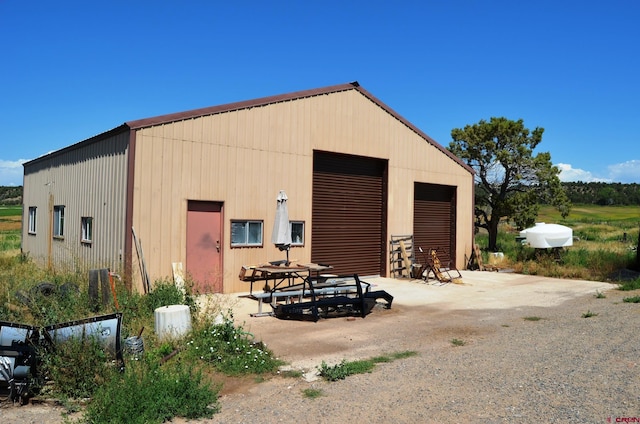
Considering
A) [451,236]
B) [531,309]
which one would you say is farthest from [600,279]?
[531,309]

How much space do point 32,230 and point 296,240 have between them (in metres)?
10.8

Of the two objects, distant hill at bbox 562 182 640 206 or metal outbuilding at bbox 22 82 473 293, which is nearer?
metal outbuilding at bbox 22 82 473 293

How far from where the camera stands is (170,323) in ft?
23.6

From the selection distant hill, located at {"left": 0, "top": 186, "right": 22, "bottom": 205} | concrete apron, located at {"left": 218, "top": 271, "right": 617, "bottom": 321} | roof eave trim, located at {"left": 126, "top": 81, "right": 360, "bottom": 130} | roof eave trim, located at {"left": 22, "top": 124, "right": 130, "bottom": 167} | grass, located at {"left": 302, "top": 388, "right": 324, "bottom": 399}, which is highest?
distant hill, located at {"left": 0, "top": 186, "right": 22, "bottom": 205}

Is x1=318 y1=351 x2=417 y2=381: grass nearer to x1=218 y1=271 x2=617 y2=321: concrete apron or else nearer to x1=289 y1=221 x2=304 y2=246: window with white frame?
x1=218 y1=271 x2=617 y2=321: concrete apron

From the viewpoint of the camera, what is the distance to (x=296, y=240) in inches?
552

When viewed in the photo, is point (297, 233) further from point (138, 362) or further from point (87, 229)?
point (138, 362)

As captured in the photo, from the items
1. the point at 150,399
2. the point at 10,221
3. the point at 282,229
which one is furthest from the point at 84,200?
the point at 10,221

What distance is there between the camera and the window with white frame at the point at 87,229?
1284 centimetres

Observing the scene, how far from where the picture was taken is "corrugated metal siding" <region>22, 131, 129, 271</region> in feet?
37.3

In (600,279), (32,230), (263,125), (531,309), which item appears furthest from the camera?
(32,230)

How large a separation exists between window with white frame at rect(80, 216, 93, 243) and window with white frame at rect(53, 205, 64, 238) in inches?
81.8

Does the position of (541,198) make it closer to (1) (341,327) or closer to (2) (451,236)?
(2) (451,236)

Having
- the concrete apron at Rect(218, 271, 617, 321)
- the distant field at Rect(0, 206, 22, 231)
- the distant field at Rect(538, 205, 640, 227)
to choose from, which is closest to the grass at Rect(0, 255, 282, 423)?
the concrete apron at Rect(218, 271, 617, 321)
